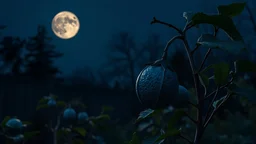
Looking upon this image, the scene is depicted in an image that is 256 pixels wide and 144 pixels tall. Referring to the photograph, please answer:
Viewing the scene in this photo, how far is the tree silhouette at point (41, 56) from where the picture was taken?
876cm

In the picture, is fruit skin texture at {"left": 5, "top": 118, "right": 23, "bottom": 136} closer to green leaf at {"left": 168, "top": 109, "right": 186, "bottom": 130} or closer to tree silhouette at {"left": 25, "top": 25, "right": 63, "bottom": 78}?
green leaf at {"left": 168, "top": 109, "right": 186, "bottom": 130}

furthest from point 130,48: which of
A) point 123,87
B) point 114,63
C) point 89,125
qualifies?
point 89,125

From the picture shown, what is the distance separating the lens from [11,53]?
907 centimetres

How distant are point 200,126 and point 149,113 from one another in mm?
134

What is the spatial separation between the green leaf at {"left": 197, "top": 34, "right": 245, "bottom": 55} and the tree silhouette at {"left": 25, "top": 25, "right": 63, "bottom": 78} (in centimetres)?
820

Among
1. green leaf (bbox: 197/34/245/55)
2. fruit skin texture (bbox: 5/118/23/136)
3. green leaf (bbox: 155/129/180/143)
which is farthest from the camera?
fruit skin texture (bbox: 5/118/23/136)

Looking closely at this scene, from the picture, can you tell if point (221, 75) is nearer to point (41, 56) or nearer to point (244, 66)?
point (244, 66)

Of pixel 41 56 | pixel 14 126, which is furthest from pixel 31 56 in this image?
pixel 14 126

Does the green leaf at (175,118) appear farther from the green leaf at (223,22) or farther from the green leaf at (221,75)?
the green leaf at (223,22)

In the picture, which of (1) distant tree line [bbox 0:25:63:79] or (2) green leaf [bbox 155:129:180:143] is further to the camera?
(1) distant tree line [bbox 0:25:63:79]

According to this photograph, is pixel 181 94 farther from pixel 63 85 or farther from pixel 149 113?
pixel 63 85

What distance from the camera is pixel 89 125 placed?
2434 mm

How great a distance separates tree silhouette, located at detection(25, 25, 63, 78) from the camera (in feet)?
28.7

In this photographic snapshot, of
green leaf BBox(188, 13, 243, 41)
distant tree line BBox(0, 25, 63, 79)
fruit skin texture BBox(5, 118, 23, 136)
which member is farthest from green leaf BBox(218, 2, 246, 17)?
distant tree line BBox(0, 25, 63, 79)
